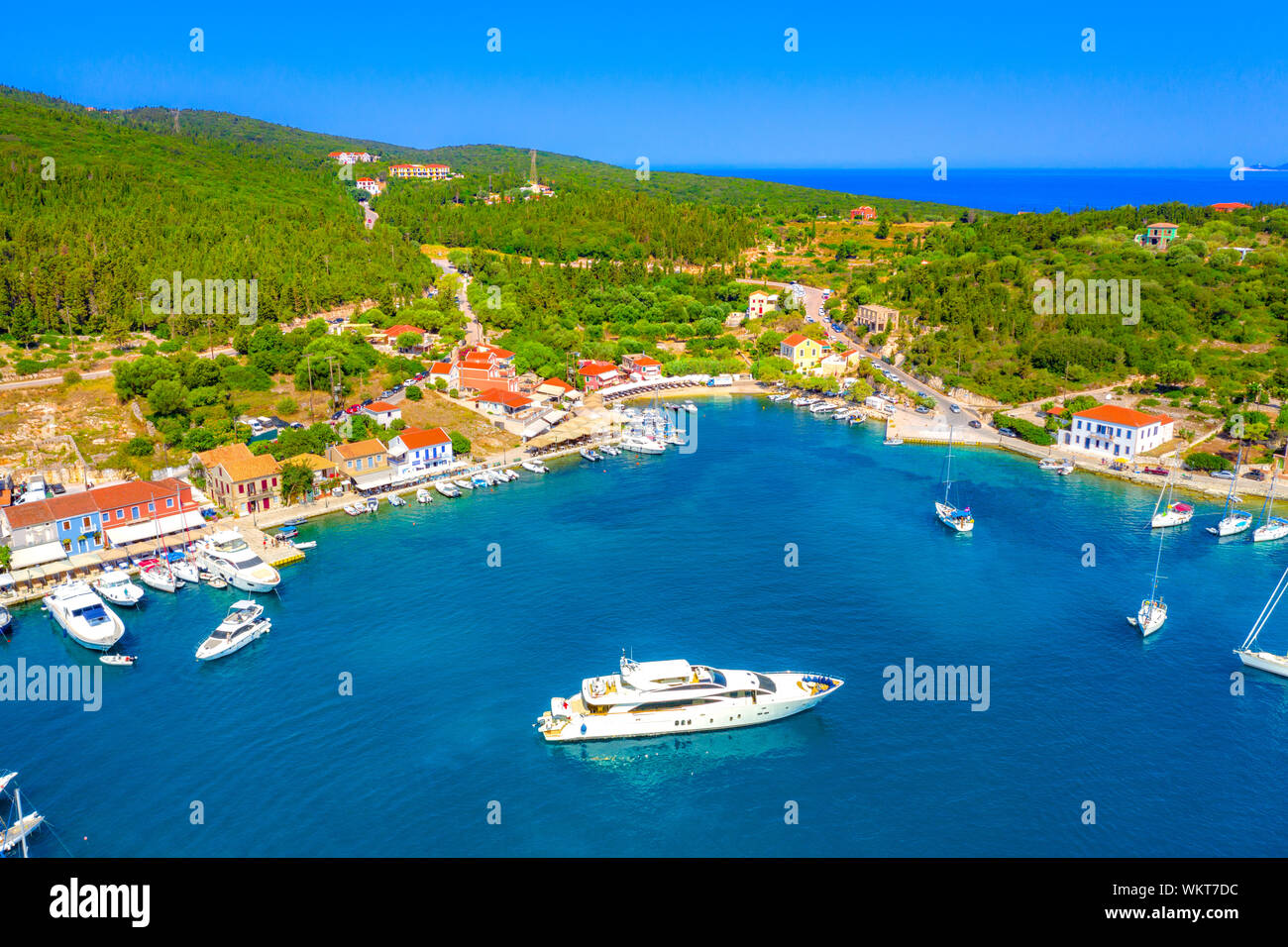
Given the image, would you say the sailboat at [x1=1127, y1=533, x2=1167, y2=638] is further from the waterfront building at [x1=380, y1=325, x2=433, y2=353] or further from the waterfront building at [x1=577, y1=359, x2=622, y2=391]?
the waterfront building at [x1=380, y1=325, x2=433, y2=353]

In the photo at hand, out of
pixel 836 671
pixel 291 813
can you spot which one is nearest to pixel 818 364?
pixel 836 671

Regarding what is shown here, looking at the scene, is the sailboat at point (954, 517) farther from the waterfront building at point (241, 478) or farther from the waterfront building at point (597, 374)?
the waterfront building at point (241, 478)

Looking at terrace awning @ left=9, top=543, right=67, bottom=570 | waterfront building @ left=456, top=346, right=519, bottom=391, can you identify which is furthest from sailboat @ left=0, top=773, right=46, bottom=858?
waterfront building @ left=456, top=346, right=519, bottom=391

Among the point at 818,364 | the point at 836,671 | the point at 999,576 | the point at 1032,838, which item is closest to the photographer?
the point at 1032,838

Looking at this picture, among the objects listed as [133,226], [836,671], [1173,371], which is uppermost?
[133,226]

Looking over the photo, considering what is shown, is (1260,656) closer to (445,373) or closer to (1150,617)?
(1150,617)

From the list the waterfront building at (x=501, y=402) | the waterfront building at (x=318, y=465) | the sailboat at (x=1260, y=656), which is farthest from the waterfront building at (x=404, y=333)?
the sailboat at (x=1260, y=656)

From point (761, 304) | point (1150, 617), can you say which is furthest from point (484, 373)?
point (1150, 617)

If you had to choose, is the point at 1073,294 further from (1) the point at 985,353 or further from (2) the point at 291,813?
(2) the point at 291,813
